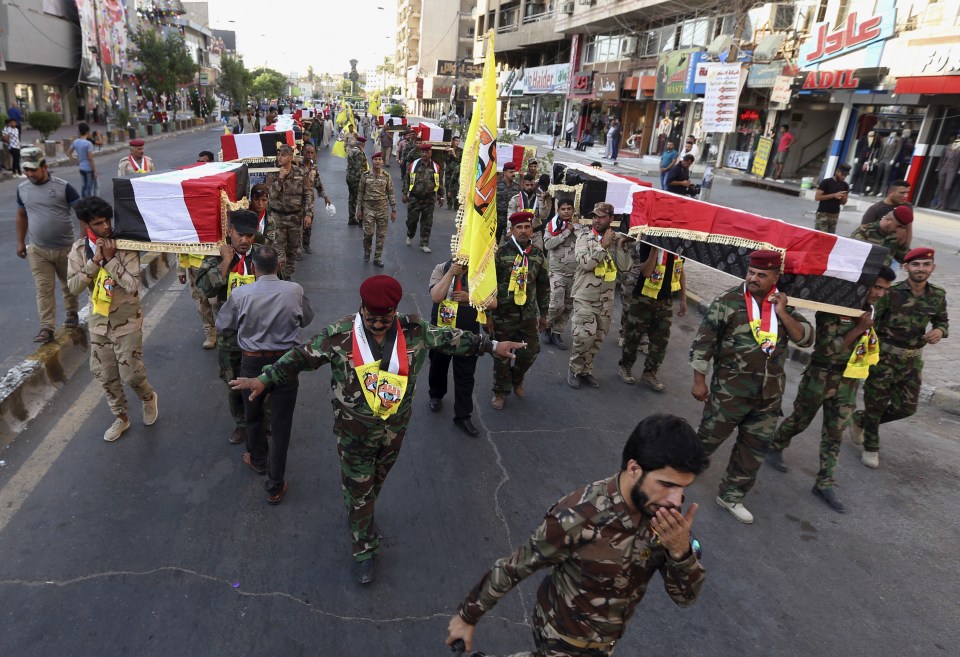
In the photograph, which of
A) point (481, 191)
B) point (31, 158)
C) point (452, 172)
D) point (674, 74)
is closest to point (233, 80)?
point (674, 74)

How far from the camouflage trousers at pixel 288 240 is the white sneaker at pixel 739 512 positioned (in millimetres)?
6523

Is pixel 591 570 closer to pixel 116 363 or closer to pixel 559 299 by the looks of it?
pixel 116 363

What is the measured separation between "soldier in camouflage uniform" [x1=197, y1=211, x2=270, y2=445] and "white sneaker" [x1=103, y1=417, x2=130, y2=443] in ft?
2.69

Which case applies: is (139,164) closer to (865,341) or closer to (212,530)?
(212,530)

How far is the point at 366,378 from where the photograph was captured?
3072mm

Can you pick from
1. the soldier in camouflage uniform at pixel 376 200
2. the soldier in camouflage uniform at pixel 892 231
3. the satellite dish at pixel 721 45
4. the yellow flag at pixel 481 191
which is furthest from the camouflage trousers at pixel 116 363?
the satellite dish at pixel 721 45

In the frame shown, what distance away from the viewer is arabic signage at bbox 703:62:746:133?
1368 cm

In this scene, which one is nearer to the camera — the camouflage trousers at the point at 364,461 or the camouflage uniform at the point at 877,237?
the camouflage trousers at the point at 364,461

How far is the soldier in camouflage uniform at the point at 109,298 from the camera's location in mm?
4301

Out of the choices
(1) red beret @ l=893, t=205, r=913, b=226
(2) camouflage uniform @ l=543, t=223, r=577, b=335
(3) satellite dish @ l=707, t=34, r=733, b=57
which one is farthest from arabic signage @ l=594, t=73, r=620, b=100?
(1) red beret @ l=893, t=205, r=913, b=226

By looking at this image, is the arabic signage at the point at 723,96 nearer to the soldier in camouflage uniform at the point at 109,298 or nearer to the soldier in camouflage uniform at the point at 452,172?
the soldier in camouflage uniform at the point at 452,172

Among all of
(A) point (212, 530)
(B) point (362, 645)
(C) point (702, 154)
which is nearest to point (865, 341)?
(B) point (362, 645)

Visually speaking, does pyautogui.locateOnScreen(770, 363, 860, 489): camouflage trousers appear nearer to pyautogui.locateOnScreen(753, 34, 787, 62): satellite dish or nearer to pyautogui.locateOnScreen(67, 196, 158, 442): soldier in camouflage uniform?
pyautogui.locateOnScreen(67, 196, 158, 442): soldier in camouflage uniform

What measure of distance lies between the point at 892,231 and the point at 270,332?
19.4 ft
